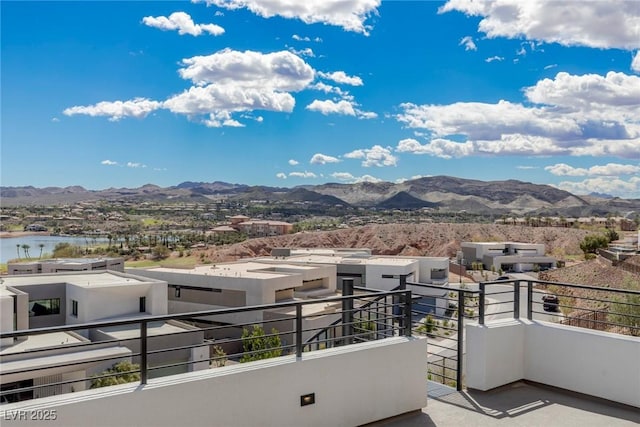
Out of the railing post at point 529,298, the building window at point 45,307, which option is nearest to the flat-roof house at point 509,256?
the building window at point 45,307

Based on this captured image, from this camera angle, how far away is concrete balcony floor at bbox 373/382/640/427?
4352 mm

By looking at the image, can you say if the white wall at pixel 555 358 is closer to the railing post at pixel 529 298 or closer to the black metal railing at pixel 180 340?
the railing post at pixel 529 298

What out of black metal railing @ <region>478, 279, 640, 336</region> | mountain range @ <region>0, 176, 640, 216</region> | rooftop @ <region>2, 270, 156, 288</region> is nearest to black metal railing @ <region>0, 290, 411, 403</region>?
black metal railing @ <region>478, 279, 640, 336</region>

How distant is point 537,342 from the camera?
538 cm

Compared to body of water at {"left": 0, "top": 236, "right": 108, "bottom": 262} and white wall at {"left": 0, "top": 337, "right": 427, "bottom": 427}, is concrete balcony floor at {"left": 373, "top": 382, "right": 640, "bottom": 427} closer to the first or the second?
white wall at {"left": 0, "top": 337, "right": 427, "bottom": 427}

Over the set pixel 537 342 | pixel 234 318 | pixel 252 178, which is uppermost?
pixel 252 178

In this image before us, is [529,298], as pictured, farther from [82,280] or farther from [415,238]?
[415,238]

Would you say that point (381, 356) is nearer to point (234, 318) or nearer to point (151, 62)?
point (234, 318)

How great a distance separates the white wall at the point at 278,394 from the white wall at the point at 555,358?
35.7 inches

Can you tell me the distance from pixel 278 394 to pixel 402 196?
13624 centimetres

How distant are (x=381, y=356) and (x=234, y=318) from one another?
24.0 meters

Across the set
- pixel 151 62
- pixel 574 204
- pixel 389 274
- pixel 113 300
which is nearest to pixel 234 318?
pixel 113 300

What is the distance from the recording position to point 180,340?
2080 centimetres

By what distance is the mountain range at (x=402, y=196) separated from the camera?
128 meters
